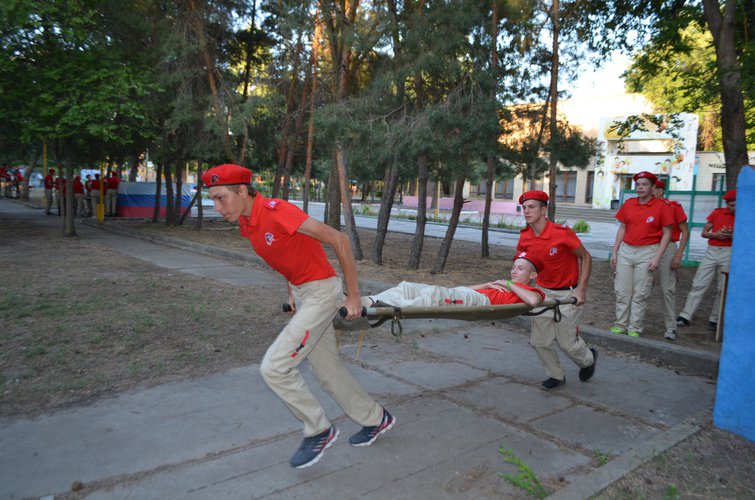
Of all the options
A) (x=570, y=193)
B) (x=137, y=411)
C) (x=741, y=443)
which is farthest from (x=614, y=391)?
(x=570, y=193)

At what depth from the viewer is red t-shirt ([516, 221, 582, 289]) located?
181 inches

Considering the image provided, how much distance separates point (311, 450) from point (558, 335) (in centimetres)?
237

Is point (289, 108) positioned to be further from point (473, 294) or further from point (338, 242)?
point (338, 242)

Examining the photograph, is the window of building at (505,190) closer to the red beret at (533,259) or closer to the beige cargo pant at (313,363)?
the red beret at (533,259)

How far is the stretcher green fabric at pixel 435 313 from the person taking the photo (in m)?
3.47

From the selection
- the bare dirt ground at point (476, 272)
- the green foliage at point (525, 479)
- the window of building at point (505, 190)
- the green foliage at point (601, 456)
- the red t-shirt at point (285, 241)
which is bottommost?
the green foliage at point (601, 456)

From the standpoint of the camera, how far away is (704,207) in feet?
42.0

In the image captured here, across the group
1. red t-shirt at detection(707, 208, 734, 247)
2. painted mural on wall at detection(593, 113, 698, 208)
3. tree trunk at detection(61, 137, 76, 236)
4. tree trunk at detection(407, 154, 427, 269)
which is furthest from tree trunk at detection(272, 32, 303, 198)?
painted mural on wall at detection(593, 113, 698, 208)

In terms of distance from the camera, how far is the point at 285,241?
10.4 feet

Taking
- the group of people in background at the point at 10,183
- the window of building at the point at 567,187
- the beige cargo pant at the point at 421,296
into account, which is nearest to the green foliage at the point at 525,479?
the beige cargo pant at the point at 421,296

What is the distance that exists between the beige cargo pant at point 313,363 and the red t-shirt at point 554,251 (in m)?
1.98

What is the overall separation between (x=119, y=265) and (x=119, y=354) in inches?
252

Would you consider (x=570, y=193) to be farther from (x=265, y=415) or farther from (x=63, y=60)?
(x=265, y=415)

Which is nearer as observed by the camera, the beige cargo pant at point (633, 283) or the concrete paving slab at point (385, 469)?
the concrete paving slab at point (385, 469)
